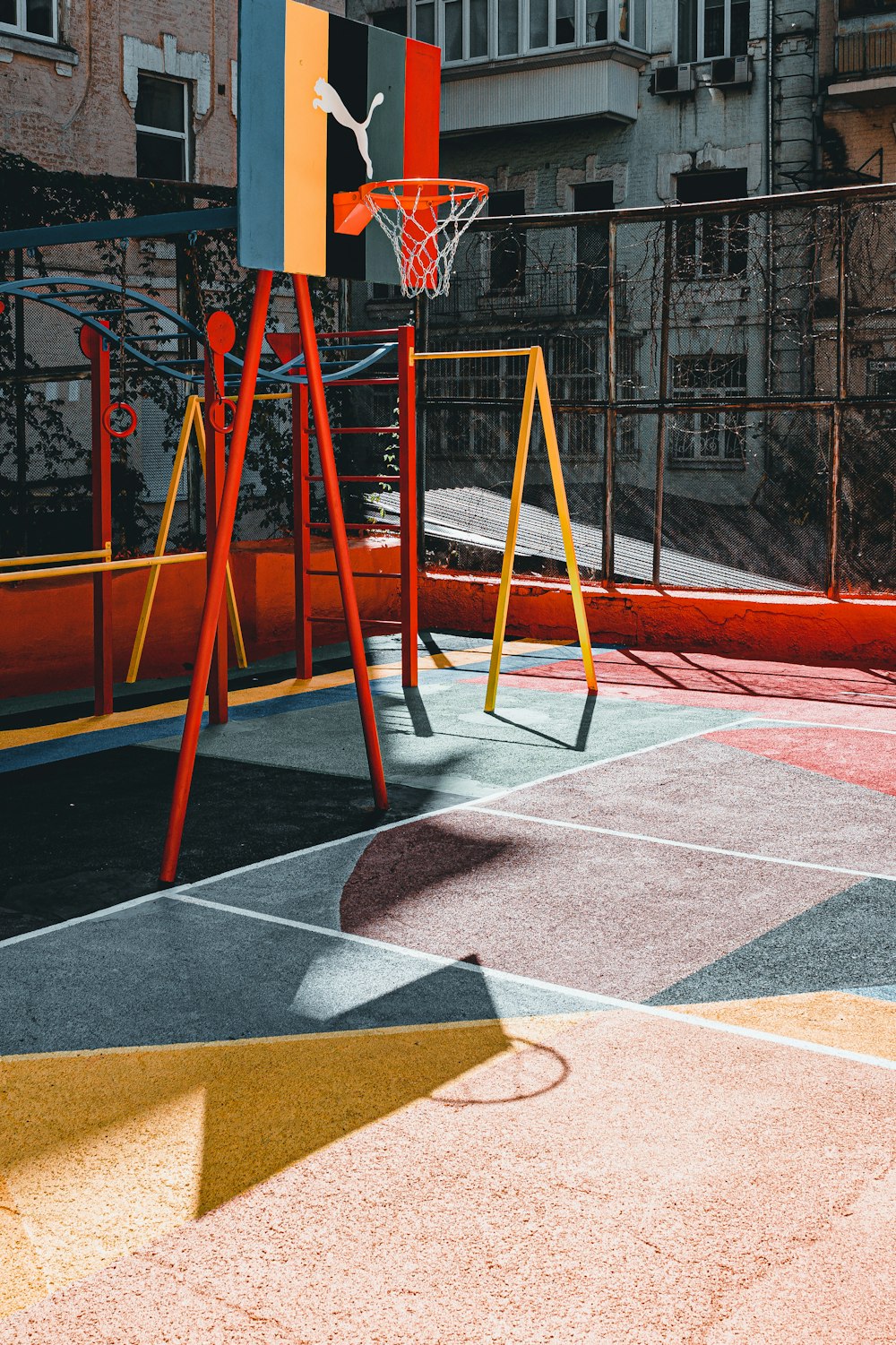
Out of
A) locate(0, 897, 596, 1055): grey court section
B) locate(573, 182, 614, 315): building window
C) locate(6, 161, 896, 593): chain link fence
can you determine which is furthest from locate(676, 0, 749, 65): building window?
locate(0, 897, 596, 1055): grey court section

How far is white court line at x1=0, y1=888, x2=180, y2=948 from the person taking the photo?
4883 mm

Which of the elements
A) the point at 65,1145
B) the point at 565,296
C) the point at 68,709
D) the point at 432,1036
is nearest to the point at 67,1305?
the point at 65,1145

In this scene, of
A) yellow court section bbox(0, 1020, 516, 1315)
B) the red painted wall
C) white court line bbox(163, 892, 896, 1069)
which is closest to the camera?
yellow court section bbox(0, 1020, 516, 1315)

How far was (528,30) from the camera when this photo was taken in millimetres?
25875

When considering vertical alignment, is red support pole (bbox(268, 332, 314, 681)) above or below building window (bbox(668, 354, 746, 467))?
below

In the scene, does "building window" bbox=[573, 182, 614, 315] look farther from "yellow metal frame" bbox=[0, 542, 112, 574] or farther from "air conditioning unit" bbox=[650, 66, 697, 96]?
"yellow metal frame" bbox=[0, 542, 112, 574]

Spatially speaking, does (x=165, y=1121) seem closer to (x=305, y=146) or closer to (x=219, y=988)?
(x=219, y=988)

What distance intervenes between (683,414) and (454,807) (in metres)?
9.07

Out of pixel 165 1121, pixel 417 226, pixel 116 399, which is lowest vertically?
pixel 165 1121

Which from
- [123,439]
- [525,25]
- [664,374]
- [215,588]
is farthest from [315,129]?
[525,25]

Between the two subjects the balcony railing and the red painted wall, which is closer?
the red painted wall

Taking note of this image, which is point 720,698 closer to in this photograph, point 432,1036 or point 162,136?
point 432,1036

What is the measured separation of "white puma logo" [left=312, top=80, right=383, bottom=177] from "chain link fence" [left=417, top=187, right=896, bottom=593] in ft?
16.9

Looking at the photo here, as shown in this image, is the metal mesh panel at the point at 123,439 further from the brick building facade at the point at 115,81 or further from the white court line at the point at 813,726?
the brick building facade at the point at 115,81
